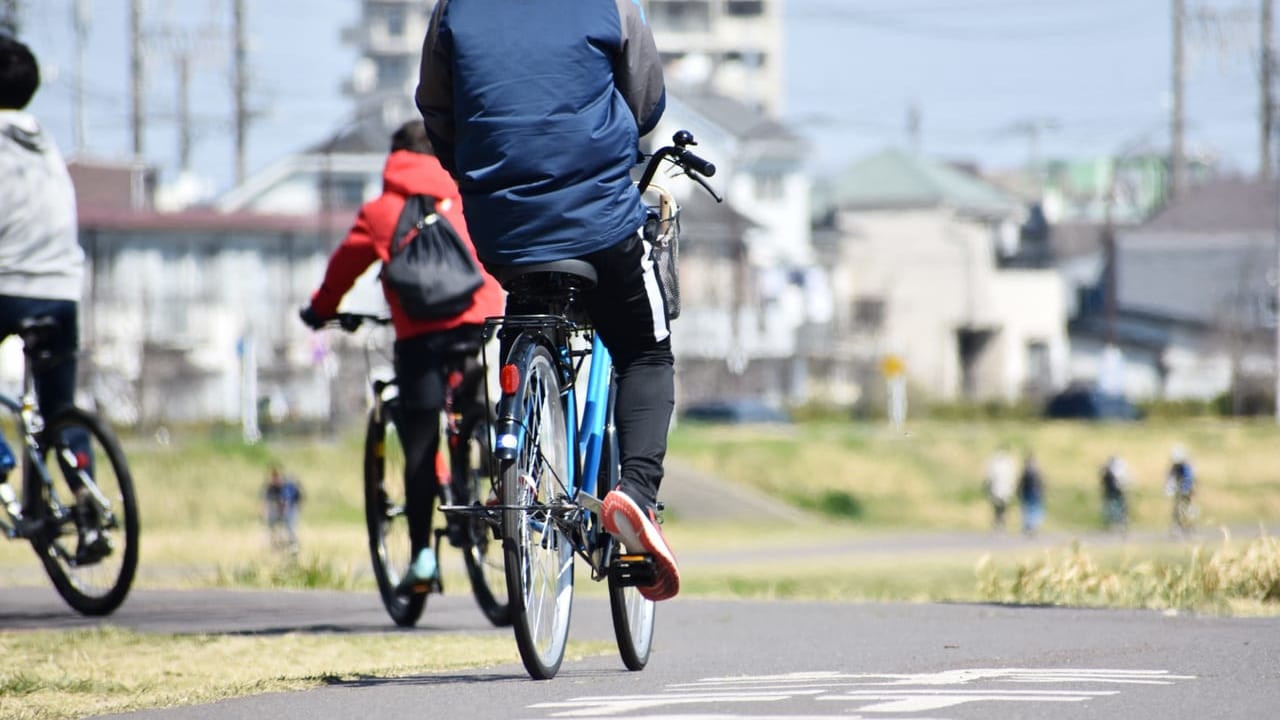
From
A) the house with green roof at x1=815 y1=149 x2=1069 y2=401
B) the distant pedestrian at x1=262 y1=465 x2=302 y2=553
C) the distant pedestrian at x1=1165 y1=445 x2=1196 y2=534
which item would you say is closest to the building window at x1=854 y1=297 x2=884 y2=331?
the house with green roof at x1=815 y1=149 x2=1069 y2=401

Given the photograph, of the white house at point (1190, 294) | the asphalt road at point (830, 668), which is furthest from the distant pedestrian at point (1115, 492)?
the white house at point (1190, 294)

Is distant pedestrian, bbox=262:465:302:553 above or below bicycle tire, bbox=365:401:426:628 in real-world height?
below

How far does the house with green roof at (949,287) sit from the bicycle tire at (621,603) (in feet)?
237

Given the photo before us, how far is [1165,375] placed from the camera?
246 feet

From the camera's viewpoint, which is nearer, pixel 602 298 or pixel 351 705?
pixel 351 705

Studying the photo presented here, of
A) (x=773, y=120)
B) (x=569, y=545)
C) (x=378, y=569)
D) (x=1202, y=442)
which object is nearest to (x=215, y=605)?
Result: (x=378, y=569)

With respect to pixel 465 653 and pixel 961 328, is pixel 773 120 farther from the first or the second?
pixel 465 653

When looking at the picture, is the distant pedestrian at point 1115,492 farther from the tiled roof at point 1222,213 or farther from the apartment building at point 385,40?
the apartment building at point 385,40

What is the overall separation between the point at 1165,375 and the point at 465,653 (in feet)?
235

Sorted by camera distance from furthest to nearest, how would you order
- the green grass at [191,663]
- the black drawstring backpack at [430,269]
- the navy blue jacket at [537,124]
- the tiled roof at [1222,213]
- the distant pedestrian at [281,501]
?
the tiled roof at [1222,213] < the distant pedestrian at [281,501] < the black drawstring backpack at [430,269] < the green grass at [191,663] < the navy blue jacket at [537,124]

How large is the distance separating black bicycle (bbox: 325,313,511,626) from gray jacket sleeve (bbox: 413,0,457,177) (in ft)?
6.36

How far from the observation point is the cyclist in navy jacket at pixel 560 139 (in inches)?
187

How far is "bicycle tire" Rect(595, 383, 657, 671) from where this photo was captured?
16.6ft

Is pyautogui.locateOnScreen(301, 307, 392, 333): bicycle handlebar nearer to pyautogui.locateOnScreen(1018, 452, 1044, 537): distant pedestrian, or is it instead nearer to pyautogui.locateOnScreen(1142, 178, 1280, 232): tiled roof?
pyautogui.locateOnScreen(1018, 452, 1044, 537): distant pedestrian
